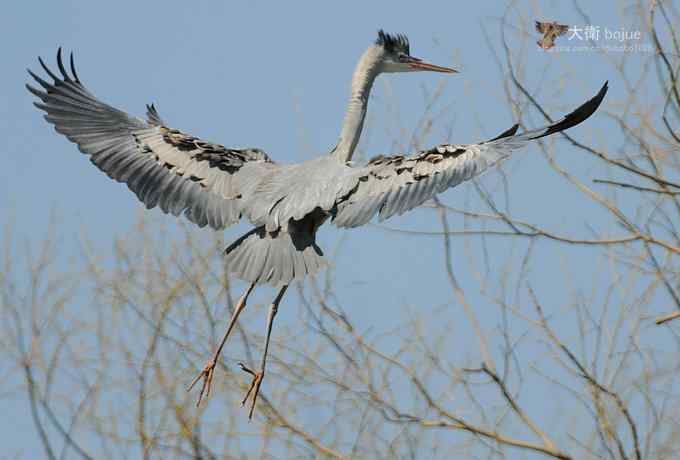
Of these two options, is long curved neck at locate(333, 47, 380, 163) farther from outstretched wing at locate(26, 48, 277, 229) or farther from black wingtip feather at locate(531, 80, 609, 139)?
black wingtip feather at locate(531, 80, 609, 139)

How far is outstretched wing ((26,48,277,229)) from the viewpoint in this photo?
8.20 metres

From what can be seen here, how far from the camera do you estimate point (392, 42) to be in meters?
9.32

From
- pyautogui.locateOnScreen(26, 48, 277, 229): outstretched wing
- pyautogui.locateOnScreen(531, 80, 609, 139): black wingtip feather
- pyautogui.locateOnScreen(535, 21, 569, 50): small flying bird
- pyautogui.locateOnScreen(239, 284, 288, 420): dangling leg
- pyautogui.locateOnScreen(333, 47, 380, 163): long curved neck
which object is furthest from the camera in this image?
pyautogui.locateOnScreen(535, 21, 569, 50): small flying bird

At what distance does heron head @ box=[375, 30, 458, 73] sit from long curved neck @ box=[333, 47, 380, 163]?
7cm

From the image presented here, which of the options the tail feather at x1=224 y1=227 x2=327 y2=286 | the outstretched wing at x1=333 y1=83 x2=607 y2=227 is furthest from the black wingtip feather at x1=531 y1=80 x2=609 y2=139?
the tail feather at x1=224 y1=227 x2=327 y2=286

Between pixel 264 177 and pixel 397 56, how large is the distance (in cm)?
164

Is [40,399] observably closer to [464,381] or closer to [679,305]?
[464,381]

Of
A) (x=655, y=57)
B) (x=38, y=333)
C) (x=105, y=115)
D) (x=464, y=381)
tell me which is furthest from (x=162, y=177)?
(x=655, y=57)

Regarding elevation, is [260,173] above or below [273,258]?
above

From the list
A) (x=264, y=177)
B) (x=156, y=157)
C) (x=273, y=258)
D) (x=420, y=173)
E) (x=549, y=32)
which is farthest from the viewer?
(x=549, y=32)

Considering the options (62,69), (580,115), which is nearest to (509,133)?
(580,115)

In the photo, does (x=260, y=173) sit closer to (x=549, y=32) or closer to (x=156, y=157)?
(x=156, y=157)

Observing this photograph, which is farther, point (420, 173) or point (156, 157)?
point (156, 157)

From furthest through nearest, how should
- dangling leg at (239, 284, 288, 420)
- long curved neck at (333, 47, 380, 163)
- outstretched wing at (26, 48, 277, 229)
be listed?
long curved neck at (333, 47, 380, 163) → outstretched wing at (26, 48, 277, 229) → dangling leg at (239, 284, 288, 420)
